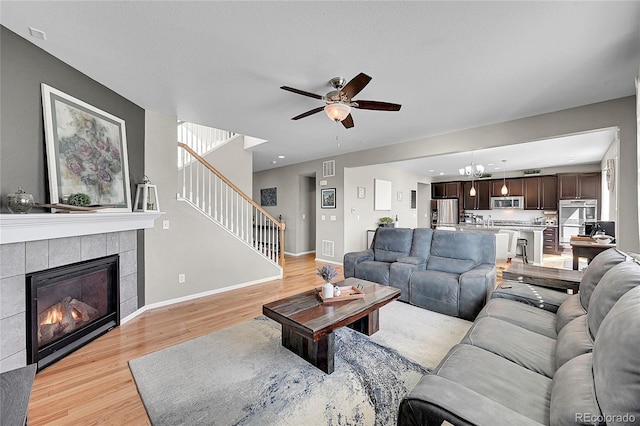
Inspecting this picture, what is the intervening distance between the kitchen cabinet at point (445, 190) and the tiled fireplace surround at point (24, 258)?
9.48 meters

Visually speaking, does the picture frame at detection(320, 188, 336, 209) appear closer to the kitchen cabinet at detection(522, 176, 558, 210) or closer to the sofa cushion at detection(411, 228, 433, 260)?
the sofa cushion at detection(411, 228, 433, 260)

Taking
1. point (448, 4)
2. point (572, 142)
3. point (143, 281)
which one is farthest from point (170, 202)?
point (572, 142)

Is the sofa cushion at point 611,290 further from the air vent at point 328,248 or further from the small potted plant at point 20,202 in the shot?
the air vent at point 328,248

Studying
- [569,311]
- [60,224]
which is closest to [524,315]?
[569,311]

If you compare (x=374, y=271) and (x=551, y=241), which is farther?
(x=551, y=241)

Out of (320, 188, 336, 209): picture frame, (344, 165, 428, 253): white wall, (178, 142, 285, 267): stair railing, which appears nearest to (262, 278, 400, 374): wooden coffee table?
(178, 142, 285, 267): stair railing

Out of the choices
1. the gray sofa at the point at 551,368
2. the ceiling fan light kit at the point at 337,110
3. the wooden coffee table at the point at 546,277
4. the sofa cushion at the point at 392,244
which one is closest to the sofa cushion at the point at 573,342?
the gray sofa at the point at 551,368

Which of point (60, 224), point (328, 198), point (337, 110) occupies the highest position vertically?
point (337, 110)

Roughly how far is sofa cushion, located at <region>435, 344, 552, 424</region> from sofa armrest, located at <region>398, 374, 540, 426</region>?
41mm

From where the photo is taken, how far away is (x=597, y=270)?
177 cm

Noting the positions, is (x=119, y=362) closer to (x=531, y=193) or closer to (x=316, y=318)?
(x=316, y=318)

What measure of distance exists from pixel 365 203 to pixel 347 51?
4683 millimetres

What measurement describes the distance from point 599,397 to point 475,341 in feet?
2.42

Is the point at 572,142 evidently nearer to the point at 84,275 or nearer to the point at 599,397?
the point at 599,397
